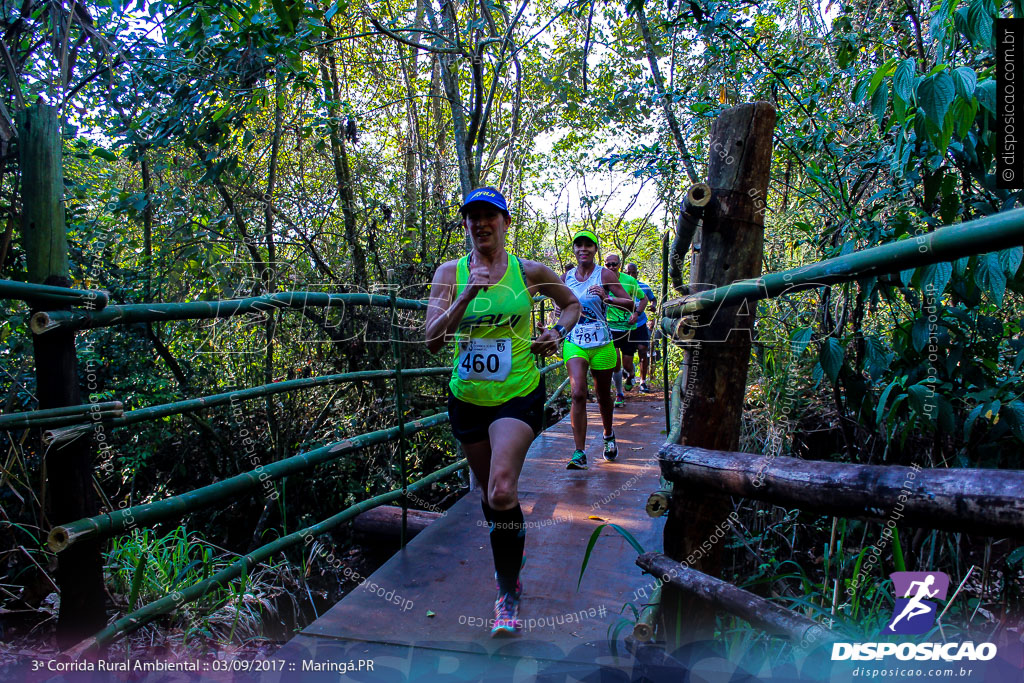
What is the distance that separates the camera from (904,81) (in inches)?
72.7

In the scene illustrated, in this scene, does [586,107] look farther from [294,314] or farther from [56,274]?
[56,274]

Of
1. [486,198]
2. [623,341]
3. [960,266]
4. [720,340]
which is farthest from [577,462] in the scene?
[960,266]

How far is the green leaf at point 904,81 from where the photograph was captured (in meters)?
1.83

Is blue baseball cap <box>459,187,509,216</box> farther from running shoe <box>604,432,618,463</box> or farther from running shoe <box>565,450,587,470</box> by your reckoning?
running shoe <box>604,432,618,463</box>

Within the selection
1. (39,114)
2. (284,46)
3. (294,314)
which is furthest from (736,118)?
(294,314)

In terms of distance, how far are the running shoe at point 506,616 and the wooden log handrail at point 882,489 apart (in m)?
1.00

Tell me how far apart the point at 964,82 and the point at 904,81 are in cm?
15

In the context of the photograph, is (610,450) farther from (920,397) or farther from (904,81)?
(904,81)

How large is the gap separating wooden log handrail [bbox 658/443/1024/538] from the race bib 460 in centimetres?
102

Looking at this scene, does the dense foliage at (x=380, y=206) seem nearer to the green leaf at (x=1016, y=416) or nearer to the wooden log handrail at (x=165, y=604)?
the green leaf at (x=1016, y=416)

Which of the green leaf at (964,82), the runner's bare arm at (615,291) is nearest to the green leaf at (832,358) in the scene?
the green leaf at (964,82)

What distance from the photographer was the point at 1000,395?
7.34 feet

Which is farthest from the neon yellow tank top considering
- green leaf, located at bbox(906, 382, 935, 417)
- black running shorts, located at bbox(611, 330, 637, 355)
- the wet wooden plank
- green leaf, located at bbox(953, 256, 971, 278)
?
black running shorts, located at bbox(611, 330, 637, 355)

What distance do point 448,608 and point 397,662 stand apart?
42 centimetres
